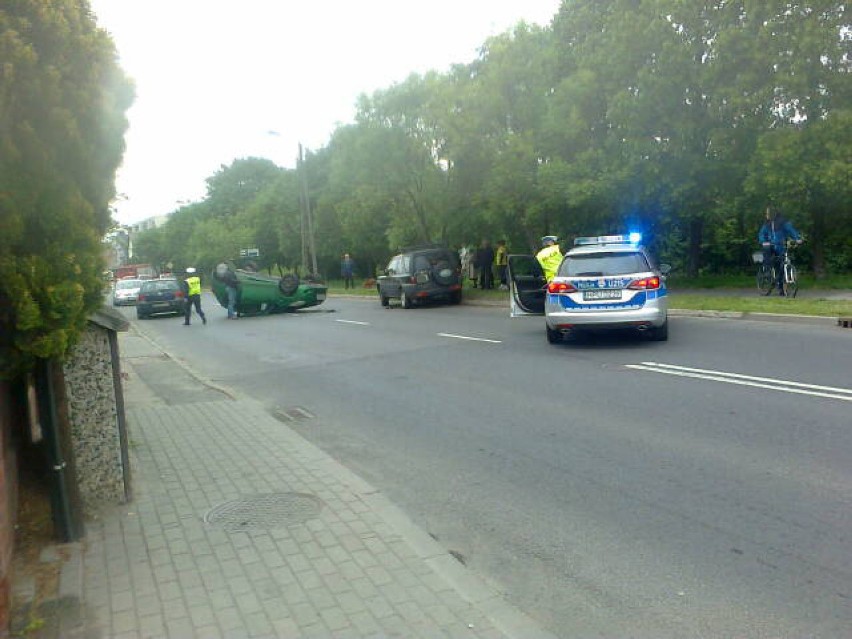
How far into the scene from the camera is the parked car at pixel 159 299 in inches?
1228

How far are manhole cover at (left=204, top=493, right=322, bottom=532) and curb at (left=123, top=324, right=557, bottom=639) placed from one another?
0.39 m

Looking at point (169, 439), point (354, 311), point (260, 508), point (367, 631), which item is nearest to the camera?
point (367, 631)

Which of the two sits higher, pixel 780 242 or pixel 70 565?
pixel 780 242

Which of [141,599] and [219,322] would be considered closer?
[141,599]

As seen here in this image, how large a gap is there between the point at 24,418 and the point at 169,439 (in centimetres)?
192

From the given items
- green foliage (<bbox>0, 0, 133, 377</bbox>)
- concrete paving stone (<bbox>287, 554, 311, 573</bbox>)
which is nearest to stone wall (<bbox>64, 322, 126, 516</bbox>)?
green foliage (<bbox>0, 0, 133, 377</bbox>)

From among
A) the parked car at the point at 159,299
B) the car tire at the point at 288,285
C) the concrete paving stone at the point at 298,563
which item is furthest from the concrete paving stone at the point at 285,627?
the parked car at the point at 159,299

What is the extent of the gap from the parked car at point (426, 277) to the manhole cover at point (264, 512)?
68.2 ft

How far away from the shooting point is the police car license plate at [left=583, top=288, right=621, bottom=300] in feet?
40.8

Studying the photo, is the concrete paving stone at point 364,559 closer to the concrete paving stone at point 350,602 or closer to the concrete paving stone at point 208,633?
the concrete paving stone at point 350,602

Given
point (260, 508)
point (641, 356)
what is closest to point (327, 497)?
point (260, 508)

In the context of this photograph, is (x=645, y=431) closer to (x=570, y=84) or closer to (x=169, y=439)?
(x=169, y=439)

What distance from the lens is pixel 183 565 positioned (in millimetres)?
4496

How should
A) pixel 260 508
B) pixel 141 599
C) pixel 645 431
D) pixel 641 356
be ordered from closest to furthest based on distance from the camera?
pixel 141 599 → pixel 260 508 → pixel 645 431 → pixel 641 356
